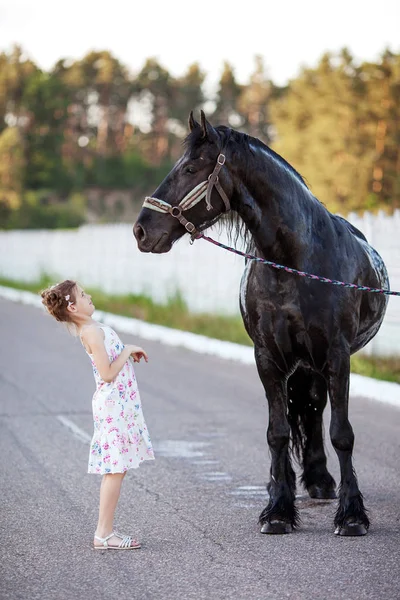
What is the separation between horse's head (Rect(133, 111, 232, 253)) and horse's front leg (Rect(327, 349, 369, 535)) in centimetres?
109

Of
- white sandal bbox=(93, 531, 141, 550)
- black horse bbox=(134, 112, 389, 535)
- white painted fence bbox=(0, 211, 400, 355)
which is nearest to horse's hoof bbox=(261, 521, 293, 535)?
black horse bbox=(134, 112, 389, 535)

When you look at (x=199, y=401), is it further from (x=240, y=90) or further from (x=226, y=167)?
(x=240, y=90)

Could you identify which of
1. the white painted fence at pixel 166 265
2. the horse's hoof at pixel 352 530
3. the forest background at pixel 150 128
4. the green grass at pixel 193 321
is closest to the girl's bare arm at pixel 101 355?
the horse's hoof at pixel 352 530

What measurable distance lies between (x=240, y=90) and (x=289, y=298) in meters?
91.1

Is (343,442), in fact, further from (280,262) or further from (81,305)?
(81,305)

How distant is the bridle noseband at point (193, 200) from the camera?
576 cm

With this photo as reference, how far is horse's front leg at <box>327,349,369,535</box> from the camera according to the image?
584 cm

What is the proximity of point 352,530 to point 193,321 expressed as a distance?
47.0ft

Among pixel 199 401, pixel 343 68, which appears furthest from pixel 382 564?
pixel 343 68

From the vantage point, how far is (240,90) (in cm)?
9512

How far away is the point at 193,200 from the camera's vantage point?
19.1 ft

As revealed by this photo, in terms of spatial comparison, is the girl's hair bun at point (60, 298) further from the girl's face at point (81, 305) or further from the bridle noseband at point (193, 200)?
the bridle noseband at point (193, 200)

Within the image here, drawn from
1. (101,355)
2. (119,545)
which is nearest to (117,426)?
(101,355)

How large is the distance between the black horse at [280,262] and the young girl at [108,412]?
507mm
